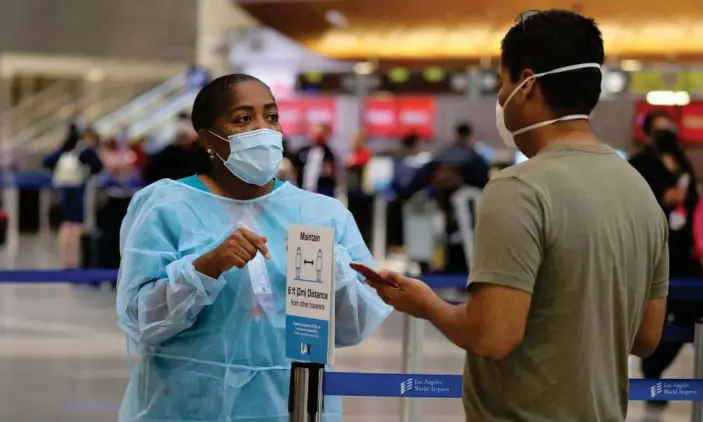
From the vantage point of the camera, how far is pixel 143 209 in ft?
9.34

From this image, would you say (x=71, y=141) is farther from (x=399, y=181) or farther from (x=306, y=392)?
(x=306, y=392)

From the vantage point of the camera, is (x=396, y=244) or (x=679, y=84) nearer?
(x=396, y=244)

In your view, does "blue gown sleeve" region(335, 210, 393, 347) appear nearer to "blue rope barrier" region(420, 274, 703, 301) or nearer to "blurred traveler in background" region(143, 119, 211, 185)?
"blue rope barrier" region(420, 274, 703, 301)

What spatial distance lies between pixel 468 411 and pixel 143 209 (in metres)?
1.17

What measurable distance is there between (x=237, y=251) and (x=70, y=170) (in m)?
9.82

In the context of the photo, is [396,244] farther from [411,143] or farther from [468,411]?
[468,411]

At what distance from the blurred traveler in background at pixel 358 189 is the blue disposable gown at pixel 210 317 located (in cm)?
1090

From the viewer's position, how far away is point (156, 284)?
271 centimetres

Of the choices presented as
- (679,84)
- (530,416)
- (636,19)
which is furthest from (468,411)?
(636,19)

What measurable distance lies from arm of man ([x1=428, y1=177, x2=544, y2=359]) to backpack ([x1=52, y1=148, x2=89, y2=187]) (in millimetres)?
10350

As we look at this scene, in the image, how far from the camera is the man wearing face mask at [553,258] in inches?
74.9

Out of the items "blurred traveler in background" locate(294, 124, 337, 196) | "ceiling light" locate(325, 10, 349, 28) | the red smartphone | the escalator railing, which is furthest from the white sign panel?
the escalator railing

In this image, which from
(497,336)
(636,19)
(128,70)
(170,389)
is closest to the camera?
(497,336)

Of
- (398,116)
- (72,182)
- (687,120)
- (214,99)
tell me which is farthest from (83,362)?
(687,120)
